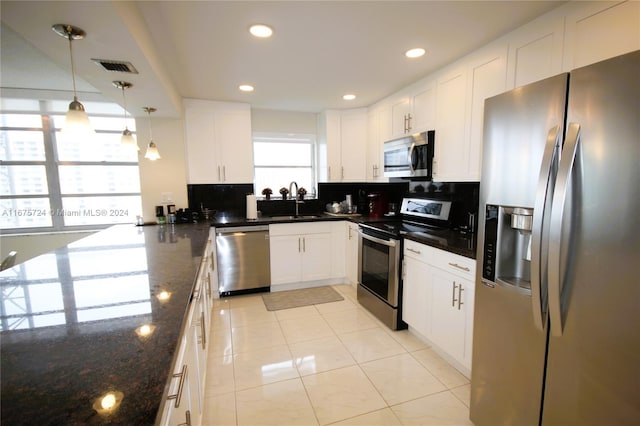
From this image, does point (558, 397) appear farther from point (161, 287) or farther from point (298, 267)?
point (298, 267)

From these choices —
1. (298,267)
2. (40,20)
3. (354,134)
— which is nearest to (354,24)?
(40,20)

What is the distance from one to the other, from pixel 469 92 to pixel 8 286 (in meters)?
2.99

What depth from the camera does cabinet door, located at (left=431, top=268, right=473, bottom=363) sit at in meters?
1.96

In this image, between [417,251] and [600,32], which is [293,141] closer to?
[417,251]

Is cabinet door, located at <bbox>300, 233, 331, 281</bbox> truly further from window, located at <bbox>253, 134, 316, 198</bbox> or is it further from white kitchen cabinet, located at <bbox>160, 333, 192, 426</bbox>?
white kitchen cabinet, located at <bbox>160, 333, 192, 426</bbox>

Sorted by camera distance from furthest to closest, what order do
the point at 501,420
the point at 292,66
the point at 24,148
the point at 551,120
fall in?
the point at 24,148, the point at 292,66, the point at 501,420, the point at 551,120

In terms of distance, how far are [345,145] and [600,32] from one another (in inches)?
104

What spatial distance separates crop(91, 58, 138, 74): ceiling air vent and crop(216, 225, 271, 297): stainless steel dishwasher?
1789 mm

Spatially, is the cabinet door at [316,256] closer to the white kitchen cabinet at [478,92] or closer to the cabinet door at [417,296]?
the cabinet door at [417,296]

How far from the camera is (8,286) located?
1.28 metres

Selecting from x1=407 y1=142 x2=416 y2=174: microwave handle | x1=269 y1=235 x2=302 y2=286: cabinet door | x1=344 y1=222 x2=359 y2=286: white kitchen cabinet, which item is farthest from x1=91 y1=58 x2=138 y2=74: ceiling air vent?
x1=344 y1=222 x2=359 y2=286: white kitchen cabinet

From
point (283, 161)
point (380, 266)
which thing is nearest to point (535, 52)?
point (380, 266)

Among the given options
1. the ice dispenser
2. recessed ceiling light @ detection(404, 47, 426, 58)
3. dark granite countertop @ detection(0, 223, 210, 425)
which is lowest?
dark granite countertop @ detection(0, 223, 210, 425)

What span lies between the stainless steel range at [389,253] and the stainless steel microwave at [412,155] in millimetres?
418
